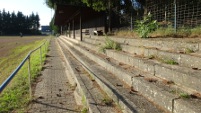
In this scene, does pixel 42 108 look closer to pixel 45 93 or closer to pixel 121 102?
pixel 45 93

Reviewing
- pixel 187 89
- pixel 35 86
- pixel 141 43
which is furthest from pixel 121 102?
pixel 35 86

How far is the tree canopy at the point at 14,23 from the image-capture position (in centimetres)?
13425

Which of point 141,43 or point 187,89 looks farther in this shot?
point 141,43

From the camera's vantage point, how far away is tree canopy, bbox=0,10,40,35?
13425 centimetres

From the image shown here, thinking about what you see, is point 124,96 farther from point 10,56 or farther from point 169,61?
point 10,56

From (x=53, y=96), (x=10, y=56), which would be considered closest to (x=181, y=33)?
(x=53, y=96)

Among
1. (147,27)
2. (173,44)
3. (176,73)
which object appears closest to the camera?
(176,73)

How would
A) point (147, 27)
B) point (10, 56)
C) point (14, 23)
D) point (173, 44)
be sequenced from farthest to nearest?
point (14, 23), point (10, 56), point (147, 27), point (173, 44)

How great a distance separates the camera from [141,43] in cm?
736

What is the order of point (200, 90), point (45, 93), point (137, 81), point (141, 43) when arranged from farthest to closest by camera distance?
point (141, 43)
point (45, 93)
point (137, 81)
point (200, 90)

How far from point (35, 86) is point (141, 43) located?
3320mm

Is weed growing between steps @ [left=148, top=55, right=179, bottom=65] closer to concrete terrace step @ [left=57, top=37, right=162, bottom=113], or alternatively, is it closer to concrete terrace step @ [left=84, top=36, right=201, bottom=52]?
concrete terrace step @ [left=84, top=36, right=201, bottom=52]

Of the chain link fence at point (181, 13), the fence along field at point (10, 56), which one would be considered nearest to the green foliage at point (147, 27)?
the chain link fence at point (181, 13)

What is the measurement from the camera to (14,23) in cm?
13850
